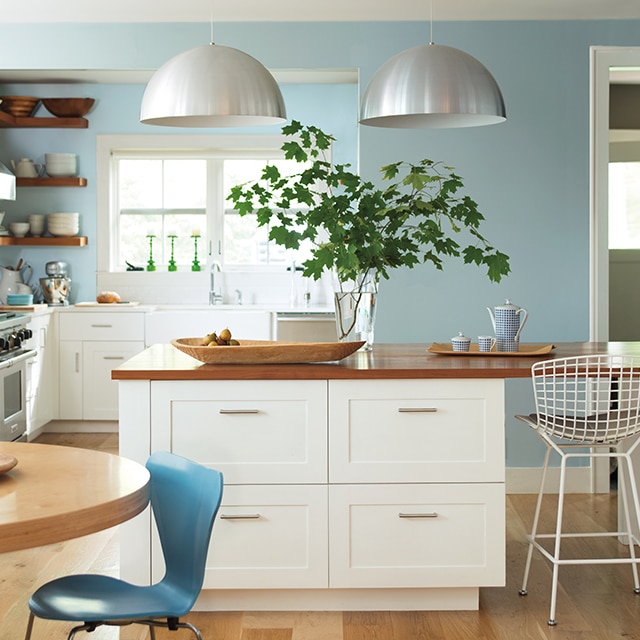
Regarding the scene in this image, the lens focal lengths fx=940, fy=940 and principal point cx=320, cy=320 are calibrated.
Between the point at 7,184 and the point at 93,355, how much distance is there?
1.35 m

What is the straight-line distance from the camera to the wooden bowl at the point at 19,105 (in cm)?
704

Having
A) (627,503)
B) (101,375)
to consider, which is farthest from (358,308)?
(101,375)

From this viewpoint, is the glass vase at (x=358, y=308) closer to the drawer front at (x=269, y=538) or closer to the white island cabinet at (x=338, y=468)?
the white island cabinet at (x=338, y=468)

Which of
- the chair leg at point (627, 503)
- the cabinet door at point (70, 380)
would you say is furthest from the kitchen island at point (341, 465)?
the cabinet door at point (70, 380)

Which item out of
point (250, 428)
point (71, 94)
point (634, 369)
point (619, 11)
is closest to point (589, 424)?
point (634, 369)

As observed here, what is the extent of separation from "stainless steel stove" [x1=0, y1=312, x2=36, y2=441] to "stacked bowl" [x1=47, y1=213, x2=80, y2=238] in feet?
3.93

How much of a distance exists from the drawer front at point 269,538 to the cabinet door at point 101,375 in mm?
3752

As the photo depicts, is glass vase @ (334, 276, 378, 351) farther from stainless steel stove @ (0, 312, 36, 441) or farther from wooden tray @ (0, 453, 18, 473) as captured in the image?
stainless steel stove @ (0, 312, 36, 441)

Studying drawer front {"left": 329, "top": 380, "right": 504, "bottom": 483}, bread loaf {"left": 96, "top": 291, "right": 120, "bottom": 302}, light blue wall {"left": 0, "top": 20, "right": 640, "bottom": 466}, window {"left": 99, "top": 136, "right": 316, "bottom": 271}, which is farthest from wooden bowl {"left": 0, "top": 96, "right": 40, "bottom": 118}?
drawer front {"left": 329, "top": 380, "right": 504, "bottom": 483}

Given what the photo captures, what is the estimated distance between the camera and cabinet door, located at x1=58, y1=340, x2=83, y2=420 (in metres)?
Answer: 6.82

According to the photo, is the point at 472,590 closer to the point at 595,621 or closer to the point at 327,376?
the point at 595,621

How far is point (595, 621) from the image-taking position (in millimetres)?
3242

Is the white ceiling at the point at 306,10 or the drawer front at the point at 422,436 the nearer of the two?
the drawer front at the point at 422,436

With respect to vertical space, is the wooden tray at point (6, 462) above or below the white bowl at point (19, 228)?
below
